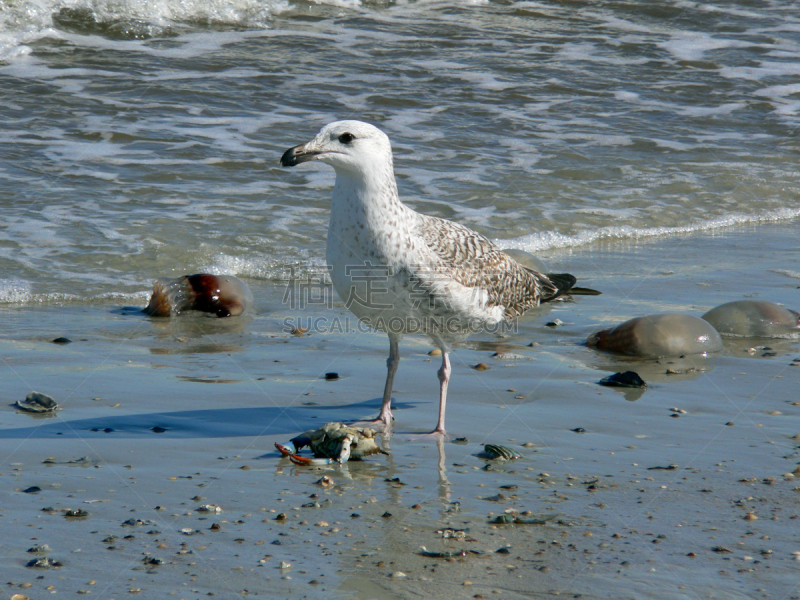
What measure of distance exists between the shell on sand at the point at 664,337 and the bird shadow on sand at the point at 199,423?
5.86 ft

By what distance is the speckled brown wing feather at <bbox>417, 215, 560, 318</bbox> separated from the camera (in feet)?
14.8

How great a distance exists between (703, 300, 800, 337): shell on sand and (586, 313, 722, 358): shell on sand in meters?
0.29

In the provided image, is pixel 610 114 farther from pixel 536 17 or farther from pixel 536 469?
pixel 536 469

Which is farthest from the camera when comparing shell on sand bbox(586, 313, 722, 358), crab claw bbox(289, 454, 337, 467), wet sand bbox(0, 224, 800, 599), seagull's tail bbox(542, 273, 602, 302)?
seagull's tail bbox(542, 273, 602, 302)

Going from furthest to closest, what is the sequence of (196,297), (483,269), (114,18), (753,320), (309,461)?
(114,18) → (196,297) → (753,320) → (483,269) → (309,461)

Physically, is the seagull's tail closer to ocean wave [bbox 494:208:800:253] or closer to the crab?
ocean wave [bbox 494:208:800:253]

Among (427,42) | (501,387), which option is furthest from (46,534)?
(427,42)

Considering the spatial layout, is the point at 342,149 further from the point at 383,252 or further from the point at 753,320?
the point at 753,320

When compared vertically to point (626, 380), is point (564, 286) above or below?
above

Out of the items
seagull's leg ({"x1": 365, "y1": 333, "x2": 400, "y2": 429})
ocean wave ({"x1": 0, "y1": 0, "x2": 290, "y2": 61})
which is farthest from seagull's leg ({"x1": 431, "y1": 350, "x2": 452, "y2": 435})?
ocean wave ({"x1": 0, "y1": 0, "x2": 290, "y2": 61})

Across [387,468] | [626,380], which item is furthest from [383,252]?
[626,380]

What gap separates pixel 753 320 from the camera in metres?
5.73

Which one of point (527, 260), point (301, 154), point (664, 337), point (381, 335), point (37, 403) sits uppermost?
point (301, 154)

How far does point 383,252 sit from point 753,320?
2924 mm
